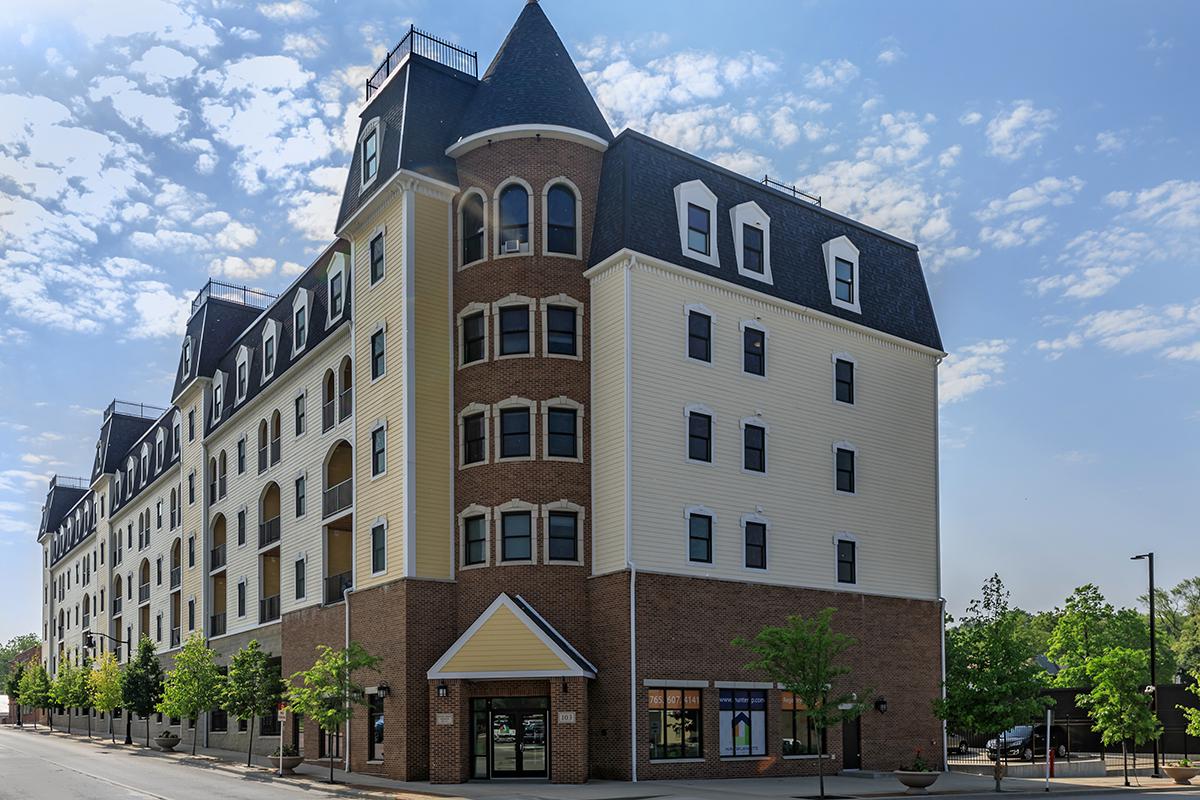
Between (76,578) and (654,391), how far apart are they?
7983cm

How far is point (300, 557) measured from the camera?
47312mm

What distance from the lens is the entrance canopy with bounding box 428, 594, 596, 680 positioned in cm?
3453

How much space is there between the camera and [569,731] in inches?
1339

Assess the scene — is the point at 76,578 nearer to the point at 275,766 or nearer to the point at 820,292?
the point at 275,766

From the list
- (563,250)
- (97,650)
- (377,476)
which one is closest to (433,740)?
(377,476)

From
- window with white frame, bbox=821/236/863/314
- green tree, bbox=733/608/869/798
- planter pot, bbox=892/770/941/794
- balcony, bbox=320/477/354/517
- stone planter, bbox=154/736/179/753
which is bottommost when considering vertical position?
stone planter, bbox=154/736/179/753

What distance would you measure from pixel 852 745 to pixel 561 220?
2007cm

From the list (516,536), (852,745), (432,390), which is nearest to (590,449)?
(516,536)

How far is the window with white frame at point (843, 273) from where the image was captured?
44000 mm

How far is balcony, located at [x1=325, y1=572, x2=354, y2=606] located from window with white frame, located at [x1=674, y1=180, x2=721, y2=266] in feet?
52.9

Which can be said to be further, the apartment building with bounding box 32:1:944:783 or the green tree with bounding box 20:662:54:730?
the green tree with bounding box 20:662:54:730

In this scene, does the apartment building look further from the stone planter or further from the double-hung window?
the stone planter

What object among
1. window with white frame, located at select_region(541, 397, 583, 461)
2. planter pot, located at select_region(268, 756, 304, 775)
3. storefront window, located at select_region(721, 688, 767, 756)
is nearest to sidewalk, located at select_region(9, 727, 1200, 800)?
planter pot, located at select_region(268, 756, 304, 775)

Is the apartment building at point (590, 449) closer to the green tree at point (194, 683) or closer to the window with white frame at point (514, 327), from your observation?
the window with white frame at point (514, 327)
